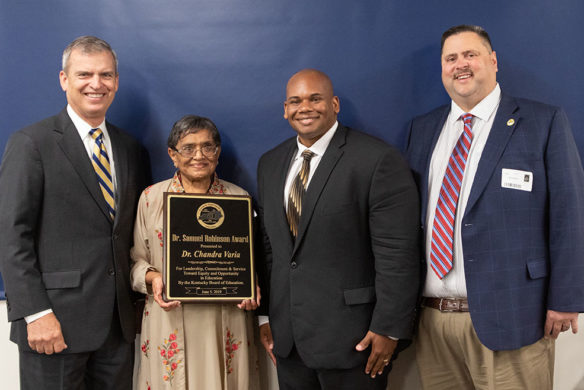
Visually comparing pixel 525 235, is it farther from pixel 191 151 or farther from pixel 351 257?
pixel 191 151

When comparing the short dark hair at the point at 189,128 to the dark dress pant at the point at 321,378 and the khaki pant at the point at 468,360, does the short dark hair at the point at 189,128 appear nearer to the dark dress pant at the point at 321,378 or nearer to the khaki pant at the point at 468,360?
the dark dress pant at the point at 321,378

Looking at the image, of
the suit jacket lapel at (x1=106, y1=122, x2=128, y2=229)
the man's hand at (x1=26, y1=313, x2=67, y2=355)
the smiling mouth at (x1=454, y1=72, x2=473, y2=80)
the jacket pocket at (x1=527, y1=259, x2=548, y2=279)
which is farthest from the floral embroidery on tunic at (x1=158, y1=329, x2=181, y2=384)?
the smiling mouth at (x1=454, y1=72, x2=473, y2=80)

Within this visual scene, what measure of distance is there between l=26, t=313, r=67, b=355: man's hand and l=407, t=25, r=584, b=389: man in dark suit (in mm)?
1502

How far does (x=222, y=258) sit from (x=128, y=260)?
17.5 inches

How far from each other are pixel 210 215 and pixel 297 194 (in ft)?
1.33

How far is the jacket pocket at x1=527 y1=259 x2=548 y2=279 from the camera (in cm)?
185

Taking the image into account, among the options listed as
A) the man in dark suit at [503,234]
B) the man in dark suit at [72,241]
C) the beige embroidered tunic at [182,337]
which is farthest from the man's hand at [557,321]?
Answer: the man in dark suit at [72,241]

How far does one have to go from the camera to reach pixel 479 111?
201 centimetres

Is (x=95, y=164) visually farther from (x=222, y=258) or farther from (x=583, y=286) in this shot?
(x=583, y=286)

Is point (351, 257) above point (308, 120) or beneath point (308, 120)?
beneath

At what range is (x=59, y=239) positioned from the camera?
2037mm

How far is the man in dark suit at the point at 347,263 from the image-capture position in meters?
1.90

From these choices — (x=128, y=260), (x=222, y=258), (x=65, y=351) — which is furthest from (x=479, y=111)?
(x=65, y=351)

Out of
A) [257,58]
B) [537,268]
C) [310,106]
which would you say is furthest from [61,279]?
[537,268]
